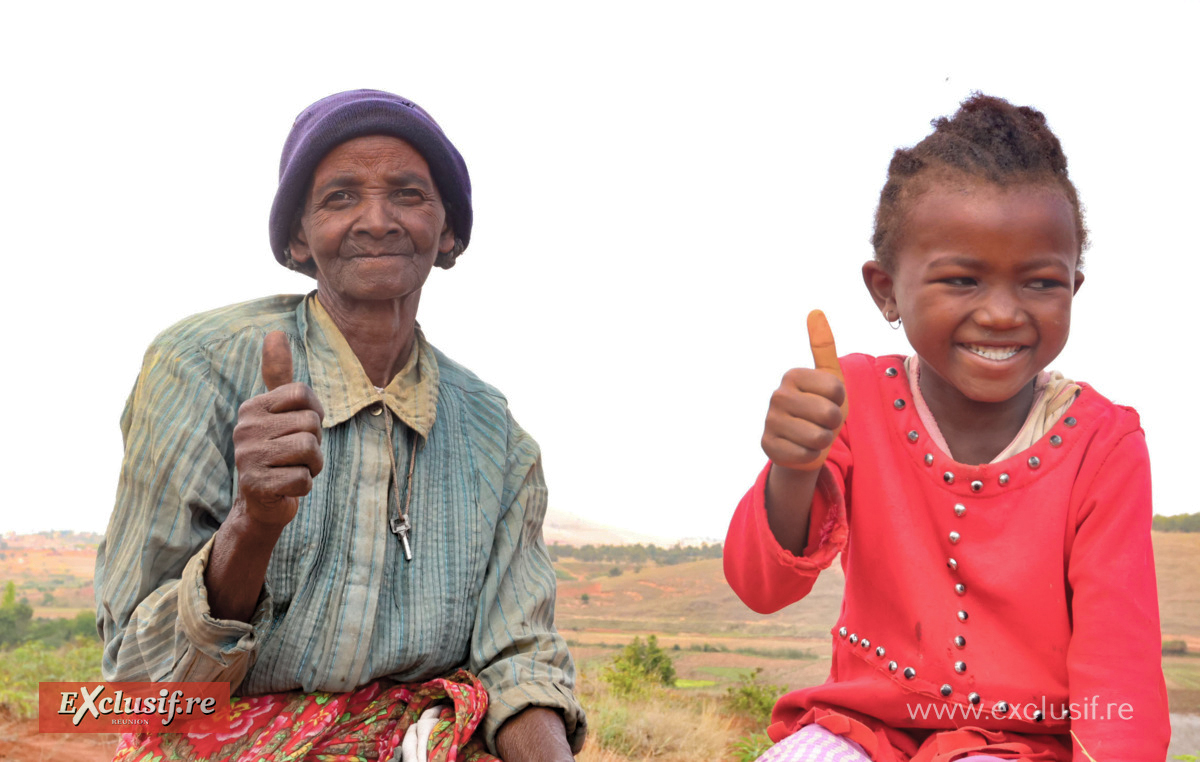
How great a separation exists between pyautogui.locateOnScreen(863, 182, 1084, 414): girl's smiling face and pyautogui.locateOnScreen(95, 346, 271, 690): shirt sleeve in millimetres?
1744

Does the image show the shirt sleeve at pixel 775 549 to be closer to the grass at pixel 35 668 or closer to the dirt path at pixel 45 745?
the dirt path at pixel 45 745

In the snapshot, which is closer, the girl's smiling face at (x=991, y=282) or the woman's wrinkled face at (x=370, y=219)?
the girl's smiling face at (x=991, y=282)

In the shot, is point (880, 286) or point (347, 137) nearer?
point (880, 286)

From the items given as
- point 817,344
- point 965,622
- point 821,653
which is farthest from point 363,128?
point 821,653

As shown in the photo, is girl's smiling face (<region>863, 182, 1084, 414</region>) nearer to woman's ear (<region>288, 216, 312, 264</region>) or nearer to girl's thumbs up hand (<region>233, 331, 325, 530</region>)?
girl's thumbs up hand (<region>233, 331, 325, 530</region>)

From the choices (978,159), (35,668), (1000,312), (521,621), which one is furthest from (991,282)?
(35,668)

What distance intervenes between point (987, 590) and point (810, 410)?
703 mm

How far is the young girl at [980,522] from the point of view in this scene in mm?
2117

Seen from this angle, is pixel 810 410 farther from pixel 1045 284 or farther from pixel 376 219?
pixel 376 219

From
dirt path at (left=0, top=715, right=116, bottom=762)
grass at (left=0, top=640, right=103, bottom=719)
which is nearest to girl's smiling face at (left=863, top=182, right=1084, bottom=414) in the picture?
dirt path at (left=0, top=715, right=116, bottom=762)

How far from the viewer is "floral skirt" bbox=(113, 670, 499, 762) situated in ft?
8.00

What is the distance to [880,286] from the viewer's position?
249cm

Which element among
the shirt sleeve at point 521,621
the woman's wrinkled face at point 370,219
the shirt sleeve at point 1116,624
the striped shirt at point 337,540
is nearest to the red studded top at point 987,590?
the shirt sleeve at point 1116,624

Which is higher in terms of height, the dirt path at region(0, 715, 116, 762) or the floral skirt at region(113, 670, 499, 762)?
the floral skirt at region(113, 670, 499, 762)
